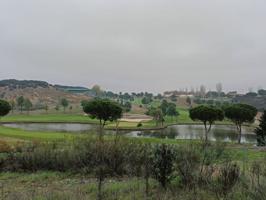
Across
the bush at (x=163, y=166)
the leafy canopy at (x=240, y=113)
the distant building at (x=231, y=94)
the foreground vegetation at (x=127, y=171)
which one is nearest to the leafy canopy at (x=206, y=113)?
the leafy canopy at (x=240, y=113)

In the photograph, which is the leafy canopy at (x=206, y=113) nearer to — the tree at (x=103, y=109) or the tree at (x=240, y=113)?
the tree at (x=240, y=113)

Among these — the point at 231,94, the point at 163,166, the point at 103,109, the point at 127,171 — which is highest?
the point at 231,94

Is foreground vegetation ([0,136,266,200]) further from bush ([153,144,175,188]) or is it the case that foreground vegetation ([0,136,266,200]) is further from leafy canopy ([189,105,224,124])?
leafy canopy ([189,105,224,124])

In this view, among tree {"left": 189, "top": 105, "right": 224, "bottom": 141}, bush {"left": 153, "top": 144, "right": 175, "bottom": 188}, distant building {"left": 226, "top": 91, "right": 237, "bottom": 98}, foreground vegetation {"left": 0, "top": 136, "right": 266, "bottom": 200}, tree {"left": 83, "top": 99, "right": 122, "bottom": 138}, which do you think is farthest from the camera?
distant building {"left": 226, "top": 91, "right": 237, "bottom": 98}

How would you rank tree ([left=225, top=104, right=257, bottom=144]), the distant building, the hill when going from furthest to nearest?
1. the distant building
2. the hill
3. tree ([left=225, top=104, right=257, bottom=144])

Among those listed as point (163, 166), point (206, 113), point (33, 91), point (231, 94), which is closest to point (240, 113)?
point (206, 113)

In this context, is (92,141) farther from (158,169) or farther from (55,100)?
(55,100)

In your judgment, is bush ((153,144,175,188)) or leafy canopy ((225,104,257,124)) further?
leafy canopy ((225,104,257,124))

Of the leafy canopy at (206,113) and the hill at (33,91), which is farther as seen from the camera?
the hill at (33,91)

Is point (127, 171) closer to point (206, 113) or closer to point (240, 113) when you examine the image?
point (206, 113)

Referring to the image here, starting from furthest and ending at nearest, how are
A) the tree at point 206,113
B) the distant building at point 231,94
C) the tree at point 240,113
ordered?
the distant building at point 231,94 → the tree at point 240,113 → the tree at point 206,113

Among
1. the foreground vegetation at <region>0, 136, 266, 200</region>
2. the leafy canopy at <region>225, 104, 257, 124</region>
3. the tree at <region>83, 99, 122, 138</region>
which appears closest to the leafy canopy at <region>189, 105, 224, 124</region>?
the leafy canopy at <region>225, 104, 257, 124</region>

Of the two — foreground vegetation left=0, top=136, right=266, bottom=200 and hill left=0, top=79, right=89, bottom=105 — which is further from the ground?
hill left=0, top=79, right=89, bottom=105

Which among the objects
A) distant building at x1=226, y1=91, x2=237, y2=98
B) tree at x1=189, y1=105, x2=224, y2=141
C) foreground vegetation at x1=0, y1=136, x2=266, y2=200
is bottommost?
foreground vegetation at x1=0, y1=136, x2=266, y2=200
